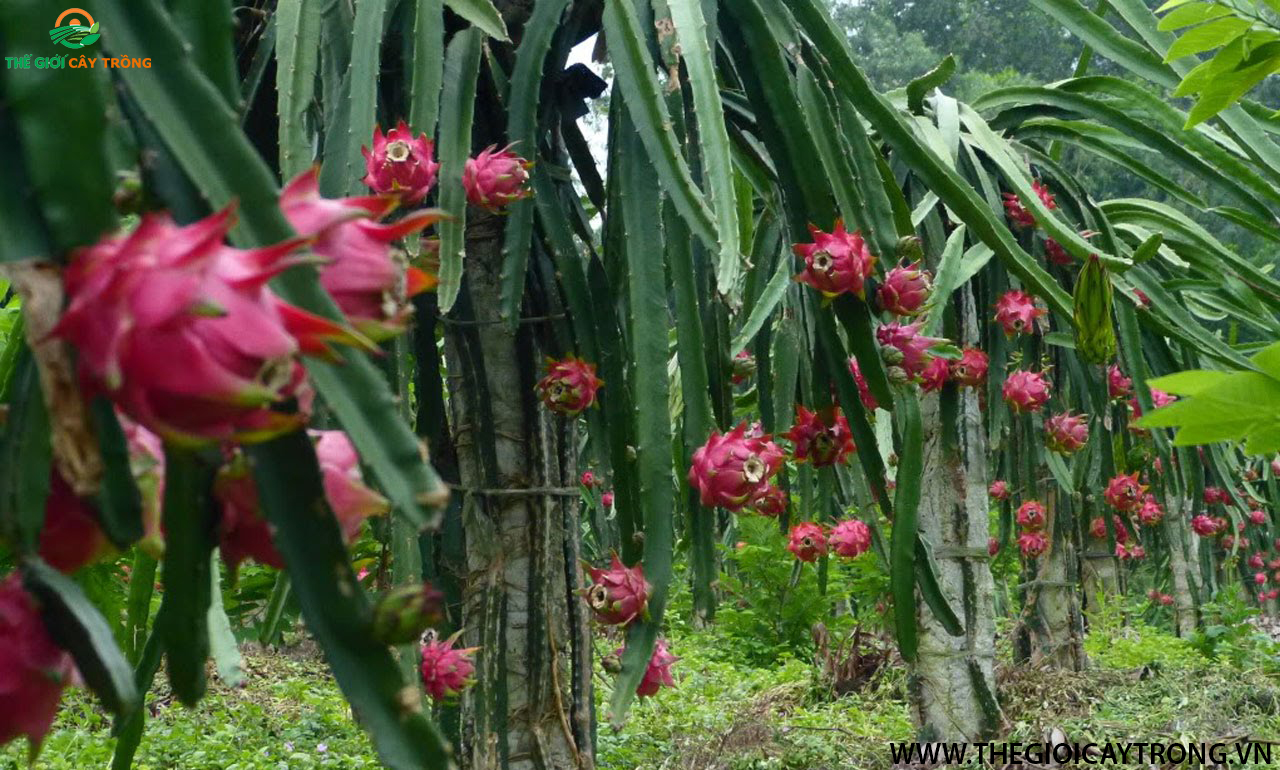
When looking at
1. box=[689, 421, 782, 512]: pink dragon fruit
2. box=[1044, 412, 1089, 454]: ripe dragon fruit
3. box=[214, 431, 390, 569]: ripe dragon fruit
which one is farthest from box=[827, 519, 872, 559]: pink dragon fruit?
box=[214, 431, 390, 569]: ripe dragon fruit

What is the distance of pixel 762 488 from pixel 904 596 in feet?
0.77

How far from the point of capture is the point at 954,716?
3311 mm

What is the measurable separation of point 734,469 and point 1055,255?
1.91 meters

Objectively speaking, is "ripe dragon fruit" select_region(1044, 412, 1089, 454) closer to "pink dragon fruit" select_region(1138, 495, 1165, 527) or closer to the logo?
"pink dragon fruit" select_region(1138, 495, 1165, 527)

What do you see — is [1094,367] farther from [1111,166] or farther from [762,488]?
[1111,166]

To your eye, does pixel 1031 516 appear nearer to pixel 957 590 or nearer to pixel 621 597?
pixel 957 590

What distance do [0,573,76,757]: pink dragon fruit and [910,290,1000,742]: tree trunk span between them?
9.81 ft

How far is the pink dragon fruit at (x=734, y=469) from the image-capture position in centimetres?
131

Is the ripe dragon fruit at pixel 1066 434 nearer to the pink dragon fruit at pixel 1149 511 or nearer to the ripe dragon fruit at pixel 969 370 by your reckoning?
the ripe dragon fruit at pixel 969 370

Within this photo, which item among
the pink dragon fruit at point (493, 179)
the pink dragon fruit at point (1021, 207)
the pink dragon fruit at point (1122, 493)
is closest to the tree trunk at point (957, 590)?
the pink dragon fruit at point (1021, 207)

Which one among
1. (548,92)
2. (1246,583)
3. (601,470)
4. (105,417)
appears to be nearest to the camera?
(105,417)

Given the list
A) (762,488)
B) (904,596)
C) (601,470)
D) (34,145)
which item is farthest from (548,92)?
(34,145)

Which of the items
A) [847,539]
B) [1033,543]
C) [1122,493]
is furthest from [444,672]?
[1033,543]

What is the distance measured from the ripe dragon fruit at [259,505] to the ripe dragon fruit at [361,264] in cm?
6
